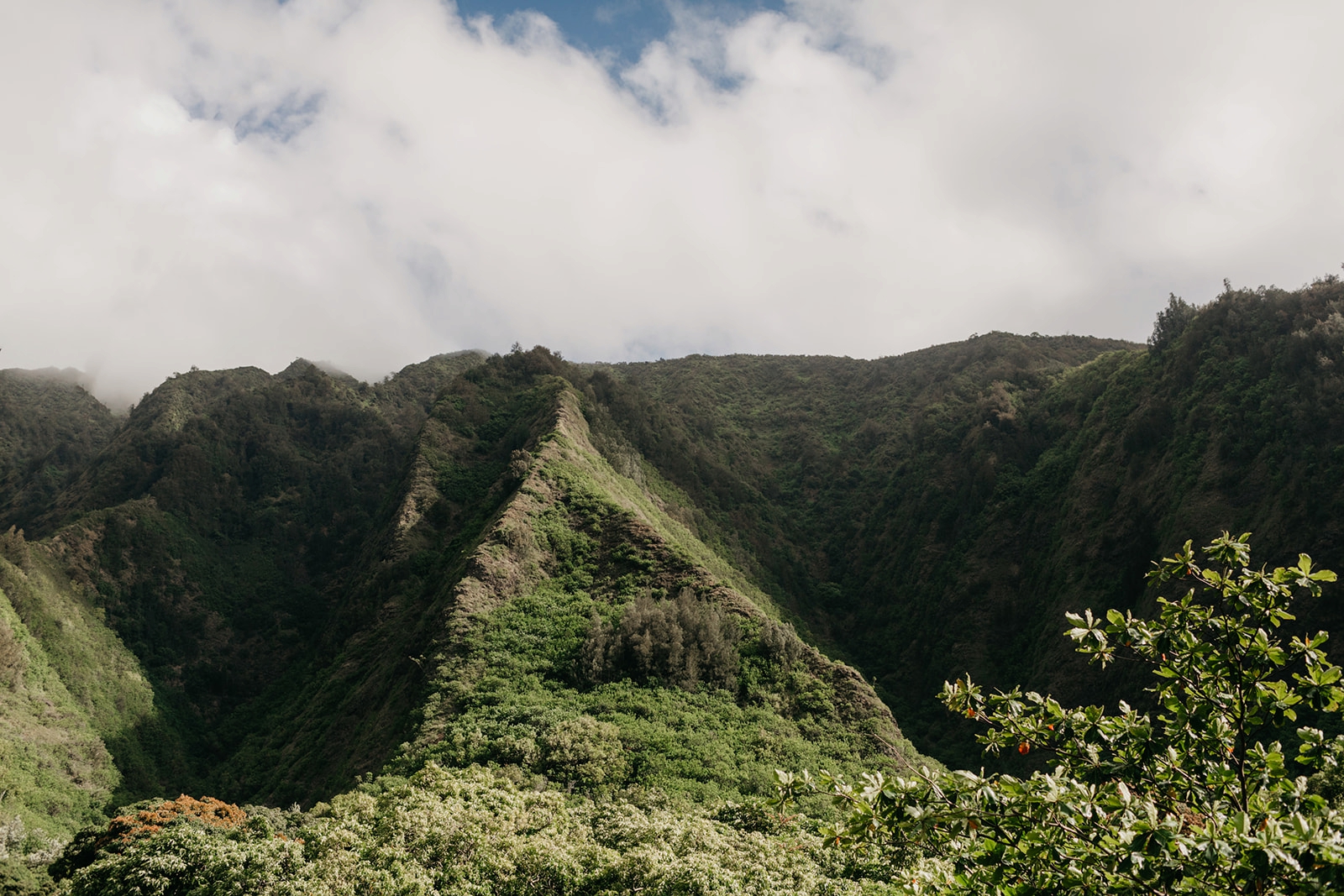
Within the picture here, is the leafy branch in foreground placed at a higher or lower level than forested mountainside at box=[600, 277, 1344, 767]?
lower

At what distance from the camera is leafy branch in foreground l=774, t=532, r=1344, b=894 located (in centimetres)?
456

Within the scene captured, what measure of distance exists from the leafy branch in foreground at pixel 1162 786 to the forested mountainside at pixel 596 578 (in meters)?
→ 7.64

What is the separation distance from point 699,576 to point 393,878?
1771 cm

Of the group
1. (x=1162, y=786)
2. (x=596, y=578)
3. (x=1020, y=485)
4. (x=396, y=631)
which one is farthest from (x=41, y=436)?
(x=1162, y=786)

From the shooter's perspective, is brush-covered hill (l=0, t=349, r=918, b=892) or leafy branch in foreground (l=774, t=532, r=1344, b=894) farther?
brush-covered hill (l=0, t=349, r=918, b=892)

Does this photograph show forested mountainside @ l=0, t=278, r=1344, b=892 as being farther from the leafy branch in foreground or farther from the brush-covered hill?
the leafy branch in foreground

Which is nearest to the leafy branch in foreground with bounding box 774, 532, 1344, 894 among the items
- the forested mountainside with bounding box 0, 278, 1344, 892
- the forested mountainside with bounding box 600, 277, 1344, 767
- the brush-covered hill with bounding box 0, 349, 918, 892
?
the forested mountainside with bounding box 0, 278, 1344, 892

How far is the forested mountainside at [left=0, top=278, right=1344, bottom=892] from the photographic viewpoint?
64.2 feet

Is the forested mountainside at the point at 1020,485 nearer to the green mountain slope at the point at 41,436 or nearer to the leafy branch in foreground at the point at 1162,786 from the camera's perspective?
the leafy branch in foreground at the point at 1162,786

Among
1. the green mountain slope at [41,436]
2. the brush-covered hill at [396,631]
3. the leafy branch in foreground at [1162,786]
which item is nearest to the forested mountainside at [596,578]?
the brush-covered hill at [396,631]

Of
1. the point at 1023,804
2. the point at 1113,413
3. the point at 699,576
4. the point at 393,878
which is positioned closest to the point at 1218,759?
the point at 1023,804

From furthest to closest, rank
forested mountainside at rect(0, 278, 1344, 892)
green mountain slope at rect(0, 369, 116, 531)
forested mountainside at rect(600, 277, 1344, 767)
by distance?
green mountain slope at rect(0, 369, 116, 531) → forested mountainside at rect(600, 277, 1344, 767) → forested mountainside at rect(0, 278, 1344, 892)

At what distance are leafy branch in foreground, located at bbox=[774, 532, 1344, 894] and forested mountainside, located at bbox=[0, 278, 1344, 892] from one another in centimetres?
764

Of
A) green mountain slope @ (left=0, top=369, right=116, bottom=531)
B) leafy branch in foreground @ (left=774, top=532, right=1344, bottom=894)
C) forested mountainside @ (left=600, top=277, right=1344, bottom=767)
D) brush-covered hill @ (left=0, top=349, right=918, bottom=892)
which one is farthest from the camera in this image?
green mountain slope @ (left=0, top=369, right=116, bottom=531)
